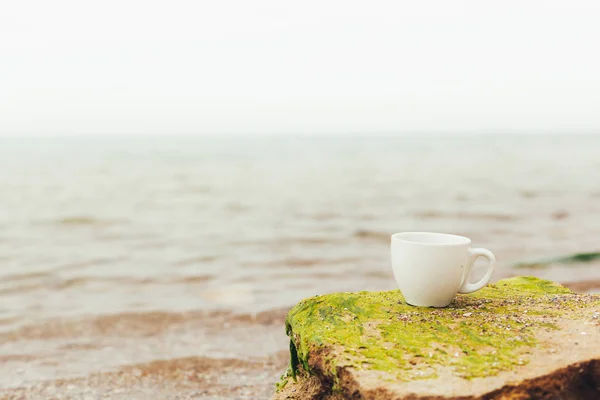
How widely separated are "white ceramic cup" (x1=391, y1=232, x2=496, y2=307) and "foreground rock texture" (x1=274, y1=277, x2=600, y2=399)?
0.06 metres

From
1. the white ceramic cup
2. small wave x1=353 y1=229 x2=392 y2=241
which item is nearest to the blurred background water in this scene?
small wave x1=353 y1=229 x2=392 y2=241

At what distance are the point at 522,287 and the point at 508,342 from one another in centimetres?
95

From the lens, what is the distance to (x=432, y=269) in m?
2.23

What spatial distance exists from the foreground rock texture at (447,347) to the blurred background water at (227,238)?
9.93 ft

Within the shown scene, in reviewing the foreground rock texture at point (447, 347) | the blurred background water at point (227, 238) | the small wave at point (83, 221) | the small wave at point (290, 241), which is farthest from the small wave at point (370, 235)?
the foreground rock texture at point (447, 347)

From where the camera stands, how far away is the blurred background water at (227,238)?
670 centimetres

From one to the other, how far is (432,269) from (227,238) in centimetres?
912

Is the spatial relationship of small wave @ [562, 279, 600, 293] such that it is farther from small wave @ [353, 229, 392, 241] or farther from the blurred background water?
small wave @ [353, 229, 392, 241]

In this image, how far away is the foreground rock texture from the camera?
67.6 inches

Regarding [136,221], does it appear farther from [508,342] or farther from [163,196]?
[508,342]

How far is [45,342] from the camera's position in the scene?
5645mm

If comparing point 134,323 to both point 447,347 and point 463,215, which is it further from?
point 463,215

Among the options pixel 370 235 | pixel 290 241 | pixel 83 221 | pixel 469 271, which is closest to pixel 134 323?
pixel 469 271

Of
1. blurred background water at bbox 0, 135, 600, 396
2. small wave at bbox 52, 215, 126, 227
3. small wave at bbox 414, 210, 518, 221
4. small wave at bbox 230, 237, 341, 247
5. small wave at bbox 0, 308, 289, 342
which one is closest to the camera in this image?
small wave at bbox 0, 308, 289, 342
